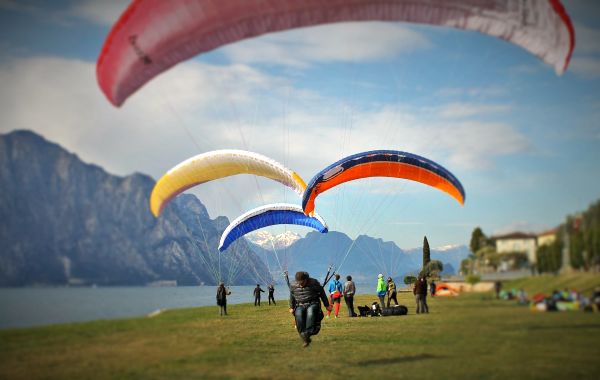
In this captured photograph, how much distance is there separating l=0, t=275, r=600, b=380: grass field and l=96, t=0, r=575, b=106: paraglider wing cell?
3244mm

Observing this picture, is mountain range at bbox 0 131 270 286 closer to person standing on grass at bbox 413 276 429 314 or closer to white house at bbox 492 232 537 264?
person standing on grass at bbox 413 276 429 314

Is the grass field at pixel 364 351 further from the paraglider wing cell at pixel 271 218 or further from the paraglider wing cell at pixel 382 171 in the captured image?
the paraglider wing cell at pixel 271 218

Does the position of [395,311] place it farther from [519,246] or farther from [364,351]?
[519,246]

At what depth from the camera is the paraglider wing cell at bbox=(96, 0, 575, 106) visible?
247 inches

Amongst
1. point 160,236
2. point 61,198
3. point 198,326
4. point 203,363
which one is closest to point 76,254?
point 61,198

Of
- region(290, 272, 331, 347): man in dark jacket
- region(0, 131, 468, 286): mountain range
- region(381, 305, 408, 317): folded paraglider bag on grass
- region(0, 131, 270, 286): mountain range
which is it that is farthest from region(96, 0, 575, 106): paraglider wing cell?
region(381, 305, 408, 317): folded paraglider bag on grass

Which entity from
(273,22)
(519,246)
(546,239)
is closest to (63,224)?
(273,22)

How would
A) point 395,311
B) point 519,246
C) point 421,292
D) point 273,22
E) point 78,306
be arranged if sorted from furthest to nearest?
point 78,306 → point 395,311 → point 421,292 → point 519,246 → point 273,22

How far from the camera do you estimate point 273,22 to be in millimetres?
6680

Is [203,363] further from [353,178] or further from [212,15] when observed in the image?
[353,178]

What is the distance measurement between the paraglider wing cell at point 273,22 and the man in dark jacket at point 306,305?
3.79m

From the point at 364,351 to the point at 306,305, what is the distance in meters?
1.10

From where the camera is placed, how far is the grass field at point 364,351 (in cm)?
683

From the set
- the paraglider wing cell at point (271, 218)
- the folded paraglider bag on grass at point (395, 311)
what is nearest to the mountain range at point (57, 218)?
the paraglider wing cell at point (271, 218)
